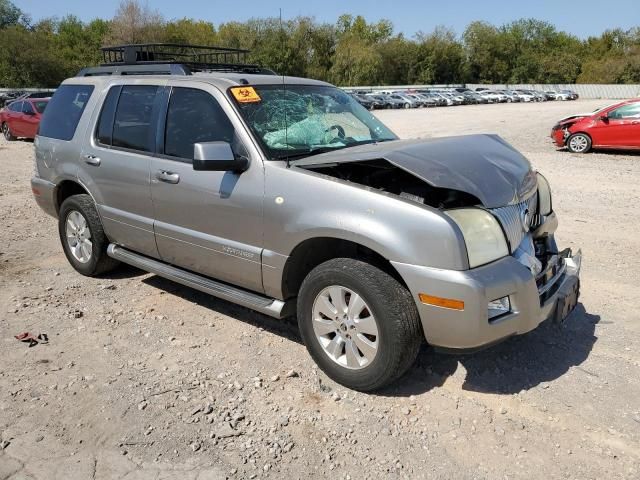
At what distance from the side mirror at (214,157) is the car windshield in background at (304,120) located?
27 centimetres

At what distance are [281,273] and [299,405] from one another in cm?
86

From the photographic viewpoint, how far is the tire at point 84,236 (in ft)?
17.3

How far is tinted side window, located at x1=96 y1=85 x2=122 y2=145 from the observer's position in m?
5.00

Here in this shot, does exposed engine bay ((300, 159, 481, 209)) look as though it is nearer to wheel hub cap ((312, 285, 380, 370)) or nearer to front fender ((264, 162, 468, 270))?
front fender ((264, 162, 468, 270))

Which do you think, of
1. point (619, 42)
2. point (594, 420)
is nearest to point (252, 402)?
point (594, 420)

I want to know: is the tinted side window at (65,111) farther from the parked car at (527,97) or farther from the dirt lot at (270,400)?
the parked car at (527,97)

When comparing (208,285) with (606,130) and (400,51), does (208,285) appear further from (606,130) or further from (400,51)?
(400,51)

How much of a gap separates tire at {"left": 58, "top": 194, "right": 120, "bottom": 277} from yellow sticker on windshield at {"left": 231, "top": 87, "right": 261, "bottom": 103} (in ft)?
6.64

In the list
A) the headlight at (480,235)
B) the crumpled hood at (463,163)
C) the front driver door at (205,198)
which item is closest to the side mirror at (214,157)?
the front driver door at (205,198)

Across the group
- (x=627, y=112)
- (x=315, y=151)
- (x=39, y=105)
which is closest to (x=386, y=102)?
(x=39, y=105)

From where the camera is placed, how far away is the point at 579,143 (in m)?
15.0

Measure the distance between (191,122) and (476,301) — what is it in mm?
2547

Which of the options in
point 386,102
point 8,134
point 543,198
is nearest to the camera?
point 543,198

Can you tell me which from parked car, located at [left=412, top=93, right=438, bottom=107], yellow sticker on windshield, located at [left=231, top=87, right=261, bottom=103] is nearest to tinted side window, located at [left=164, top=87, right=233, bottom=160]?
yellow sticker on windshield, located at [left=231, top=87, right=261, bottom=103]
